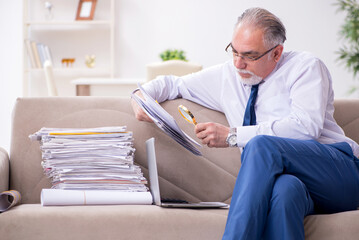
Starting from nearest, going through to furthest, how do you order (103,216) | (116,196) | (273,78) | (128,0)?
(103,216), (116,196), (273,78), (128,0)

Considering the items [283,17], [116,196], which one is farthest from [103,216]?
[283,17]

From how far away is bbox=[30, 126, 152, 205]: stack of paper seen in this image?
1606 millimetres

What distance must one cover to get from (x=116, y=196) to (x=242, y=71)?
650mm

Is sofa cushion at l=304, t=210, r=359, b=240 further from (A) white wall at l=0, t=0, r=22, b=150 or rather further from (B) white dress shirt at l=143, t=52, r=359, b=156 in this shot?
(A) white wall at l=0, t=0, r=22, b=150

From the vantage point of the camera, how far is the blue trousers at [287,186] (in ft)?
3.89

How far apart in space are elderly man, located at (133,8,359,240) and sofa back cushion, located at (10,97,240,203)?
109 millimetres

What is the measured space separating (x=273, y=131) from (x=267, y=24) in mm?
403

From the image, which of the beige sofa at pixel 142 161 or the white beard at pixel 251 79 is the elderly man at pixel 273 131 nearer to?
the white beard at pixel 251 79

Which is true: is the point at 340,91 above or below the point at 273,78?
below

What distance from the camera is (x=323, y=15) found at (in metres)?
5.93

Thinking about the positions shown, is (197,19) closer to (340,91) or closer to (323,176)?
(340,91)

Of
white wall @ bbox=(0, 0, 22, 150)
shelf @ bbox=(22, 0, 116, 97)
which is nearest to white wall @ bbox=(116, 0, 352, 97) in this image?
shelf @ bbox=(22, 0, 116, 97)

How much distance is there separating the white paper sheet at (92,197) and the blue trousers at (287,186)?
423 millimetres

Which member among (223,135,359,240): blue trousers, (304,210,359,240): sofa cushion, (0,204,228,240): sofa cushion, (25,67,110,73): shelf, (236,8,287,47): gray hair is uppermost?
(236,8,287,47): gray hair
